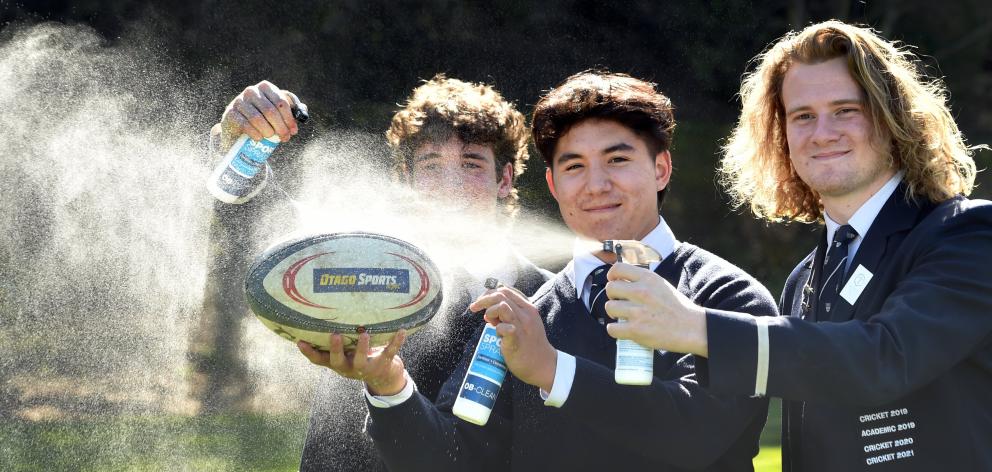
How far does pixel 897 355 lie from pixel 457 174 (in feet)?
6.83

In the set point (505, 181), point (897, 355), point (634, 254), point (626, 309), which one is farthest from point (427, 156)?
point (897, 355)

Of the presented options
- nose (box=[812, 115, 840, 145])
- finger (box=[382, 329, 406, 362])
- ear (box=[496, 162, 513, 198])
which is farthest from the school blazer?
ear (box=[496, 162, 513, 198])

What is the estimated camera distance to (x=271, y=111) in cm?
387

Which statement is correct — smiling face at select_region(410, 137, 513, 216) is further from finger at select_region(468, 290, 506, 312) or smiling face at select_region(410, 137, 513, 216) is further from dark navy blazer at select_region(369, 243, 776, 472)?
finger at select_region(468, 290, 506, 312)

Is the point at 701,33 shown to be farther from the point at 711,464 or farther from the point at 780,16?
the point at 711,464

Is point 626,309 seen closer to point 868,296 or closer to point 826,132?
point 868,296

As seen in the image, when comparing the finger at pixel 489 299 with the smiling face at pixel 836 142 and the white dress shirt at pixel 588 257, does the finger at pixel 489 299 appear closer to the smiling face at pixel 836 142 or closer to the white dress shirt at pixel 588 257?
the white dress shirt at pixel 588 257

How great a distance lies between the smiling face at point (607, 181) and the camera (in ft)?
11.6

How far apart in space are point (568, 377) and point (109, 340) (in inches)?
403

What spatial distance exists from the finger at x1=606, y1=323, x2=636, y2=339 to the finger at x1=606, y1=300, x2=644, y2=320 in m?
0.02

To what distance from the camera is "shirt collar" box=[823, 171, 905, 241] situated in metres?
3.17

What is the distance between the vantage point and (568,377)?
2967 mm

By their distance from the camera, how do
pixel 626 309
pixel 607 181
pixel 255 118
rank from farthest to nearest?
pixel 255 118
pixel 607 181
pixel 626 309

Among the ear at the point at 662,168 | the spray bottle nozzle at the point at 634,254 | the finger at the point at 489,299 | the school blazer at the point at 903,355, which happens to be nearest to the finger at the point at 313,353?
the finger at the point at 489,299
